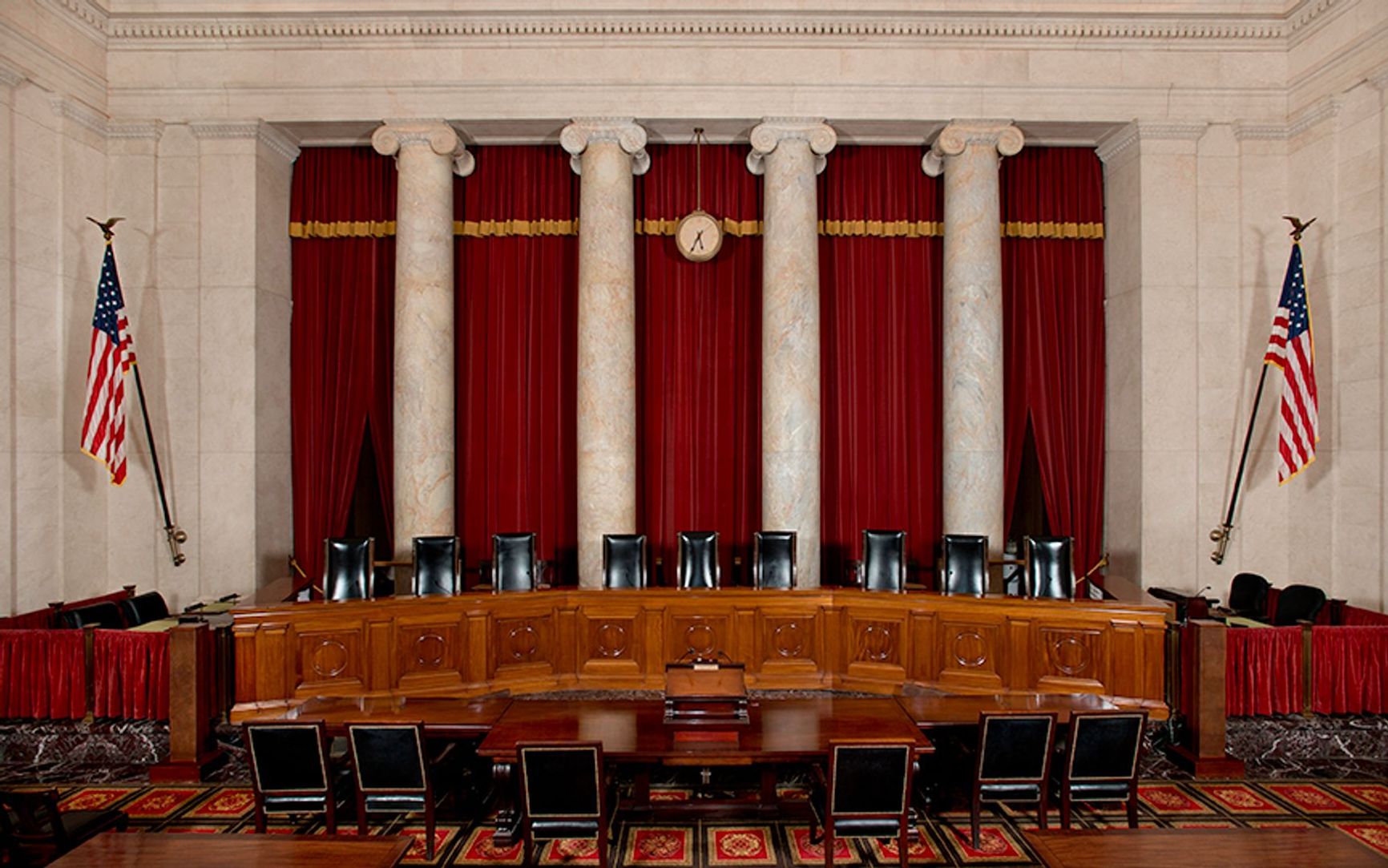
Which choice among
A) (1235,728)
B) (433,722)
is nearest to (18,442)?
(433,722)

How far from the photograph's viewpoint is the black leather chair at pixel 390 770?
4902mm

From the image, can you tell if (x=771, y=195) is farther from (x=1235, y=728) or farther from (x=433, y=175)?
(x=1235, y=728)

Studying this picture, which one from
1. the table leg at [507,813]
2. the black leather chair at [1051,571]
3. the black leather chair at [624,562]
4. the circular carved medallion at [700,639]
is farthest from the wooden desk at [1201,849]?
the black leather chair at [624,562]

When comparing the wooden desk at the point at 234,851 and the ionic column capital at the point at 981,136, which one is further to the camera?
the ionic column capital at the point at 981,136

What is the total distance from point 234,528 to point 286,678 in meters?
2.81

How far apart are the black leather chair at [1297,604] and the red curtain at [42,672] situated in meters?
9.67

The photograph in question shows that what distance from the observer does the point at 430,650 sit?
24.7 ft

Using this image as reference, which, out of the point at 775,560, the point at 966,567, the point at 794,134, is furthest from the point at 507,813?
the point at 794,134

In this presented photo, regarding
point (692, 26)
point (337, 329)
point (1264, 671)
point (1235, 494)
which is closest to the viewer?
point (1264, 671)

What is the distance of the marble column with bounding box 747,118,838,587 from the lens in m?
9.25

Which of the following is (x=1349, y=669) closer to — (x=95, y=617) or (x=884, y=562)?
(x=884, y=562)

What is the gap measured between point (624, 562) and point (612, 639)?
889mm

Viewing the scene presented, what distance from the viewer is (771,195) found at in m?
9.41

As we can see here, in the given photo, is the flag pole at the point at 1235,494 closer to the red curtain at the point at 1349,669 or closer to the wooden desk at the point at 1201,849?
the red curtain at the point at 1349,669
